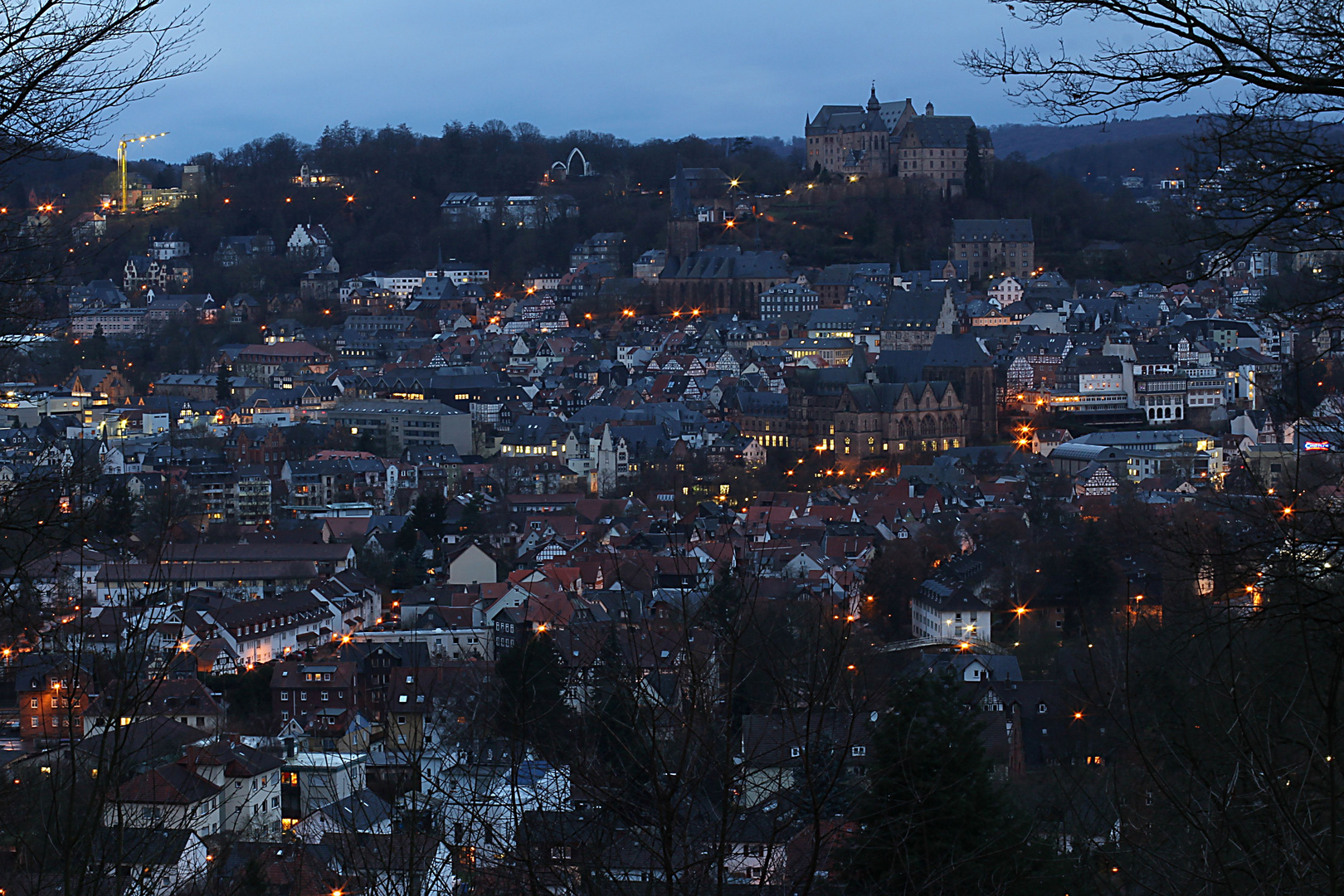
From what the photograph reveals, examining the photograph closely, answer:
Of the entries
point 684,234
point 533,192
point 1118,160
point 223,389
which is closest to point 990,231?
point 684,234

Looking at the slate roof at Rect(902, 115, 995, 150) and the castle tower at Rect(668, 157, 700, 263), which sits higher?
the slate roof at Rect(902, 115, 995, 150)

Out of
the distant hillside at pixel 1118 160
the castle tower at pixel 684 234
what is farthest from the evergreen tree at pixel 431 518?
the distant hillside at pixel 1118 160

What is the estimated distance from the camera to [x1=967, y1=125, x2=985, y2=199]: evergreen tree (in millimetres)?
49625

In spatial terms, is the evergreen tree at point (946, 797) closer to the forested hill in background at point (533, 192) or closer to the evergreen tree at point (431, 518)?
the evergreen tree at point (431, 518)

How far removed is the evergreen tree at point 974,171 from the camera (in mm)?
49625

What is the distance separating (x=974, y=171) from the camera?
49.6 metres

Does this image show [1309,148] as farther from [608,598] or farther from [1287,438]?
[1287,438]

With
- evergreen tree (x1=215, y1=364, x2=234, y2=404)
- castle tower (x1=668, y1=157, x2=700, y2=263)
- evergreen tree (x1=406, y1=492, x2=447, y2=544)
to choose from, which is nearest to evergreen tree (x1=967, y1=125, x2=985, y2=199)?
castle tower (x1=668, y1=157, x2=700, y2=263)

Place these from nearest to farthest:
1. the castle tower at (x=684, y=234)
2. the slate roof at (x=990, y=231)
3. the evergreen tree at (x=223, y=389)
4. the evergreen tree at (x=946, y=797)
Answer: the evergreen tree at (x=946, y=797)
the evergreen tree at (x=223, y=389)
the slate roof at (x=990, y=231)
the castle tower at (x=684, y=234)

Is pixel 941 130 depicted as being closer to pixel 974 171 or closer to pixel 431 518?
pixel 974 171

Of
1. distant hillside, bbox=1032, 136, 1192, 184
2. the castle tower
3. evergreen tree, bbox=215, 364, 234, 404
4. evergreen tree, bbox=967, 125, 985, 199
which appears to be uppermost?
distant hillside, bbox=1032, 136, 1192, 184

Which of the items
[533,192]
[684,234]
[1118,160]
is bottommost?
[684,234]

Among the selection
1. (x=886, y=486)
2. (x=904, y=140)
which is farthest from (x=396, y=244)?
(x=886, y=486)

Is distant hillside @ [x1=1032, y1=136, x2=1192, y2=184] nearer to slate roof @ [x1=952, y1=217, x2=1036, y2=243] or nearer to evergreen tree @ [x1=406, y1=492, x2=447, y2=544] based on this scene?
slate roof @ [x1=952, y1=217, x2=1036, y2=243]
